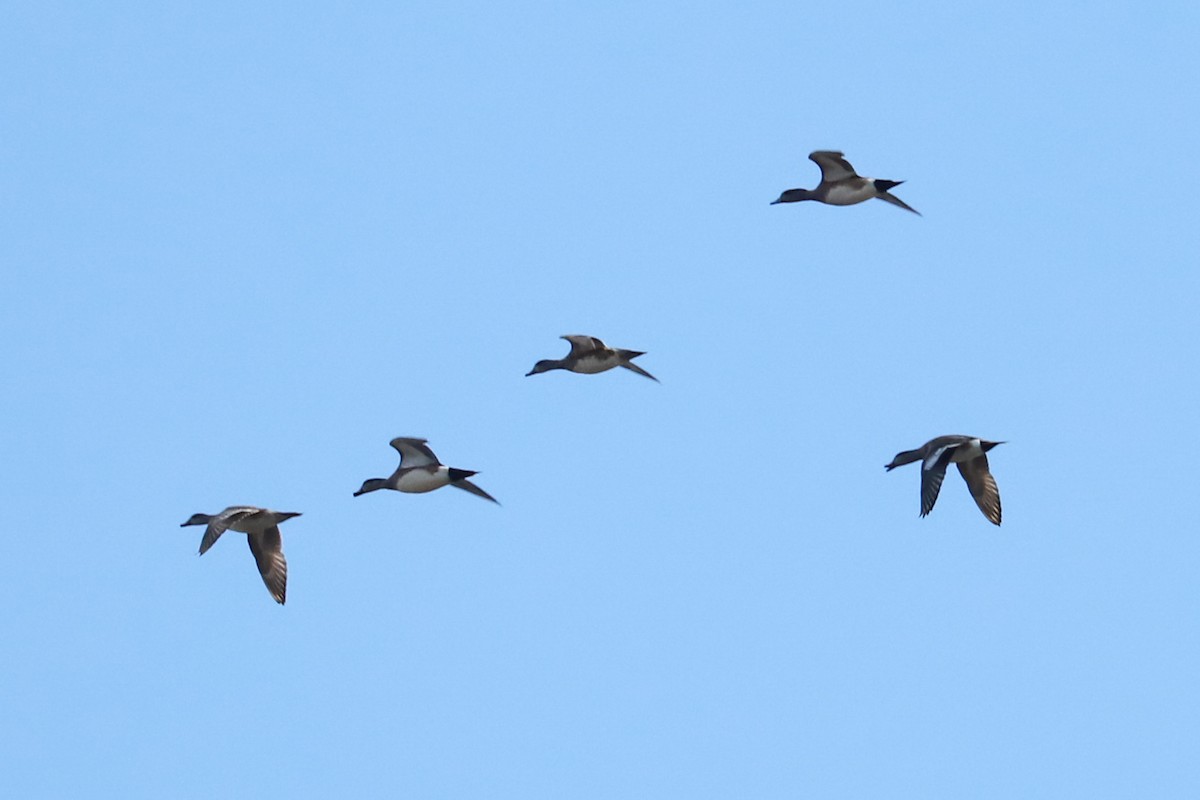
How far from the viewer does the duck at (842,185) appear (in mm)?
32750

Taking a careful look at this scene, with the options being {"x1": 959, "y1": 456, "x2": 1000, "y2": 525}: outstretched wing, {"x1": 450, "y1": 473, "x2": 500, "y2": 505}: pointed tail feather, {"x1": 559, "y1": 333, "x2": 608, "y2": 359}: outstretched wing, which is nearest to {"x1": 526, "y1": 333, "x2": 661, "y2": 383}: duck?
{"x1": 559, "y1": 333, "x2": 608, "y2": 359}: outstretched wing

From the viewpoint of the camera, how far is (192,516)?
110 feet

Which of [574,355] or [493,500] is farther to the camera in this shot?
[574,355]

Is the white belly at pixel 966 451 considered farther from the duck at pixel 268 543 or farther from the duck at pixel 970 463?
the duck at pixel 268 543

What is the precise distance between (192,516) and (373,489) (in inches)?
144

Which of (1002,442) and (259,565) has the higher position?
(1002,442)

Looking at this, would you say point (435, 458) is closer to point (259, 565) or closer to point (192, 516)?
point (259, 565)

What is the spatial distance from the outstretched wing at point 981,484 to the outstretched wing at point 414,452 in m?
8.03

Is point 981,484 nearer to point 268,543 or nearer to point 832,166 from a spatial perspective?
point 832,166

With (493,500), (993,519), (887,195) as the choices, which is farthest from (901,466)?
(493,500)

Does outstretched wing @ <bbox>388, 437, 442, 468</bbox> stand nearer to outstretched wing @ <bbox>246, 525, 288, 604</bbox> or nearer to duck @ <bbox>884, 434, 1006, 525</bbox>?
outstretched wing @ <bbox>246, 525, 288, 604</bbox>

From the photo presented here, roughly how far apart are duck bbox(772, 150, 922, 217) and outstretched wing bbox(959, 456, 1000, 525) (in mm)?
4300

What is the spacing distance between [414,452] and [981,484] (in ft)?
28.2

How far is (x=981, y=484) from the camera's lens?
3081 cm
